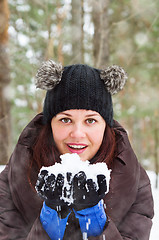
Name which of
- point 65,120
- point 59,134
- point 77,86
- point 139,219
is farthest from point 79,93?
point 139,219

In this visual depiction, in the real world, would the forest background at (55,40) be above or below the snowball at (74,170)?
above

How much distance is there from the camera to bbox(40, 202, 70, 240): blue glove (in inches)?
53.5

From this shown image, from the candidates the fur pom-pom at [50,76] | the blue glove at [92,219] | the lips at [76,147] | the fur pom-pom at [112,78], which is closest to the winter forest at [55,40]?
the fur pom-pom at [50,76]

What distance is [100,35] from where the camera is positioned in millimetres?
5109

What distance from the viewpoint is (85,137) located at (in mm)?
1632

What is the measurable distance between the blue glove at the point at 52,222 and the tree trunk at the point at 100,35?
154 inches

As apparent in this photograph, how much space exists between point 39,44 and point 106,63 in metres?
2.10

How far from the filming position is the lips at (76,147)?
64.8 inches

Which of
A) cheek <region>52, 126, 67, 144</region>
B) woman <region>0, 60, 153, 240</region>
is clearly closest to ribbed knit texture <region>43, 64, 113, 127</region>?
woman <region>0, 60, 153, 240</region>

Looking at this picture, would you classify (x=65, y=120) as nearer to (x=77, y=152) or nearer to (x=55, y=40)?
(x=77, y=152)

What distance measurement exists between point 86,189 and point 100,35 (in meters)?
4.42

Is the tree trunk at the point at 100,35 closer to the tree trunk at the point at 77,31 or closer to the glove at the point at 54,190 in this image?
the tree trunk at the point at 77,31

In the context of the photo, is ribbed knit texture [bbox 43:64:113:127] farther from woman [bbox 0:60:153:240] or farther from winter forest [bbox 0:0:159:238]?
winter forest [bbox 0:0:159:238]

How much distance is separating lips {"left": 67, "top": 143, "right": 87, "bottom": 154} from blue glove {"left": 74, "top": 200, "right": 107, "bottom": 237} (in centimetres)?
39
